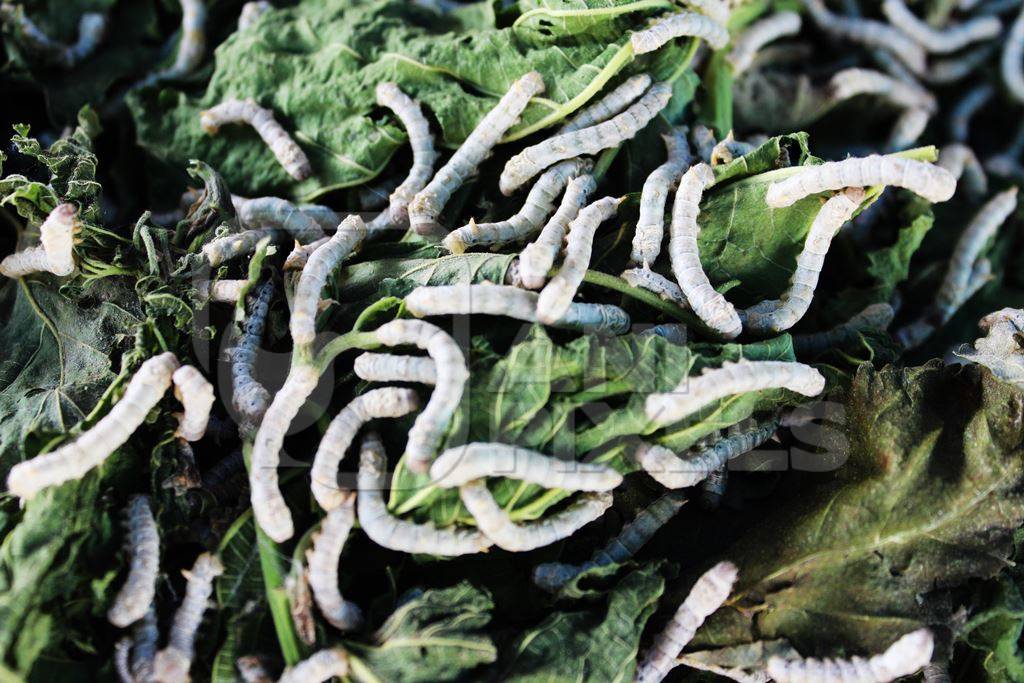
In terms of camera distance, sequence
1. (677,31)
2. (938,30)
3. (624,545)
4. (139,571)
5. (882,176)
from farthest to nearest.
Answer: (938,30)
(677,31)
(624,545)
(882,176)
(139,571)

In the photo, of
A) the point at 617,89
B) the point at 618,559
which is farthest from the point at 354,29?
the point at 618,559

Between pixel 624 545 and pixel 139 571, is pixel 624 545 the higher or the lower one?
the lower one

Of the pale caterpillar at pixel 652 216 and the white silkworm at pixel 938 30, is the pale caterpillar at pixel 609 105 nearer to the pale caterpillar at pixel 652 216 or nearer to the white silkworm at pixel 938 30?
the pale caterpillar at pixel 652 216

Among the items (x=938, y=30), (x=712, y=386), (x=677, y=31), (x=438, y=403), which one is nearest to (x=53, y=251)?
(x=438, y=403)

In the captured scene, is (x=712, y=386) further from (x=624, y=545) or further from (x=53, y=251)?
(x=53, y=251)

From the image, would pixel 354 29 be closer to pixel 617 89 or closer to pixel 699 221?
pixel 617 89

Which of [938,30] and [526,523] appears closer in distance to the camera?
[526,523]

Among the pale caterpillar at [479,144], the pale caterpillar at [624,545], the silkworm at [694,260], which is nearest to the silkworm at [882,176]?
the silkworm at [694,260]
